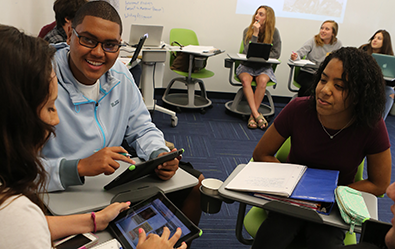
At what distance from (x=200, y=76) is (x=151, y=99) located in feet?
2.75

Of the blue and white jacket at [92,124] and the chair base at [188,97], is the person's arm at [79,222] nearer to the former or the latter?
the blue and white jacket at [92,124]

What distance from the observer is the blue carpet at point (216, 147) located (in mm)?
1962

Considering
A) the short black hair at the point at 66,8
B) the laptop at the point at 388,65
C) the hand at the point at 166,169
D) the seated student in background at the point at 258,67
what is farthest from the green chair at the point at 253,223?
the laptop at the point at 388,65

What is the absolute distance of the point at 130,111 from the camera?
1.47 metres

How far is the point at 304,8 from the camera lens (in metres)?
4.58

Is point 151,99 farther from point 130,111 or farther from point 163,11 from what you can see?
point 130,111

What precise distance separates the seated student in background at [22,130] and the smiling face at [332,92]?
1053 mm

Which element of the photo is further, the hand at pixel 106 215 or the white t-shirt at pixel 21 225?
the hand at pixel 106 215

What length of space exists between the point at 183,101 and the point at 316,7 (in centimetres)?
234

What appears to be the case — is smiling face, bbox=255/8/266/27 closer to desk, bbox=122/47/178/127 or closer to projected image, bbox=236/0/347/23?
projected image, bbox=236/0/347/23

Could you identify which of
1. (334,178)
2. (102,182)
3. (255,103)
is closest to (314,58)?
(255,103)

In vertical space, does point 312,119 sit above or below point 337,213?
above

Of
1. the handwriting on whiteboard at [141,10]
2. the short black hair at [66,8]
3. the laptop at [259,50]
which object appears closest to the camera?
the short black hair at [66,8]

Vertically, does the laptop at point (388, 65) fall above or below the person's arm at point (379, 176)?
above
